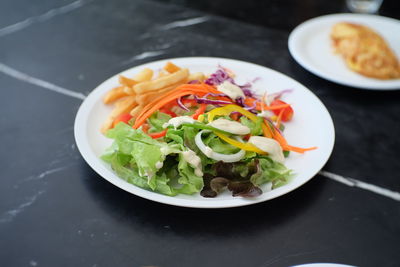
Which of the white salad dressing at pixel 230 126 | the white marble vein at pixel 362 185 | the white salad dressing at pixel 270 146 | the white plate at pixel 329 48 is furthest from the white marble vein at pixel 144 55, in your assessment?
the white marble vein at pixel 362 185

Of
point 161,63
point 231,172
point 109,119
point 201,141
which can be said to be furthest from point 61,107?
point 231,172

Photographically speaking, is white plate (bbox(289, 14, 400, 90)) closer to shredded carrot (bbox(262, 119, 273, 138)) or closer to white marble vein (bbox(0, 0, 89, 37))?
shredded carrot (bbox(262, 119, 273, 138))

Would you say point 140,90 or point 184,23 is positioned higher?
point 140,90

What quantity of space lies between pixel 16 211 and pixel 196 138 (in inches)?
25.5

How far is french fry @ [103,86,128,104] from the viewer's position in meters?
1.70

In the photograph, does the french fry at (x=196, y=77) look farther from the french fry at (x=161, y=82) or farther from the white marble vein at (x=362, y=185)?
A: the white marble vein at (x=362, y=185)

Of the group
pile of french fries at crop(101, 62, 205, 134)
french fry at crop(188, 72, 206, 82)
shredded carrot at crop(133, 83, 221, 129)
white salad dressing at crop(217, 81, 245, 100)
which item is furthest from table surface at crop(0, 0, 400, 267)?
french fry at crop(188, 72, 206, 82)

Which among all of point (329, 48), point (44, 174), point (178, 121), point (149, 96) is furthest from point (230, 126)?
point (329, 48)

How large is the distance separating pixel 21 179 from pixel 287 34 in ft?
5.94

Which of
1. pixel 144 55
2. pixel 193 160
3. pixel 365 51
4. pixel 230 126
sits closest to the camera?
pixel 193 160

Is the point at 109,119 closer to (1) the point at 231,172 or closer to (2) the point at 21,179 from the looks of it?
(2) the point at 21,179

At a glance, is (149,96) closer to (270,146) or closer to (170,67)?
(170,67)

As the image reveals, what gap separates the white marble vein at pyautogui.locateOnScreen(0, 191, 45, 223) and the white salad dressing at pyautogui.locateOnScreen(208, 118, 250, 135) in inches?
26.1

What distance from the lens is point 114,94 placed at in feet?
5.59
